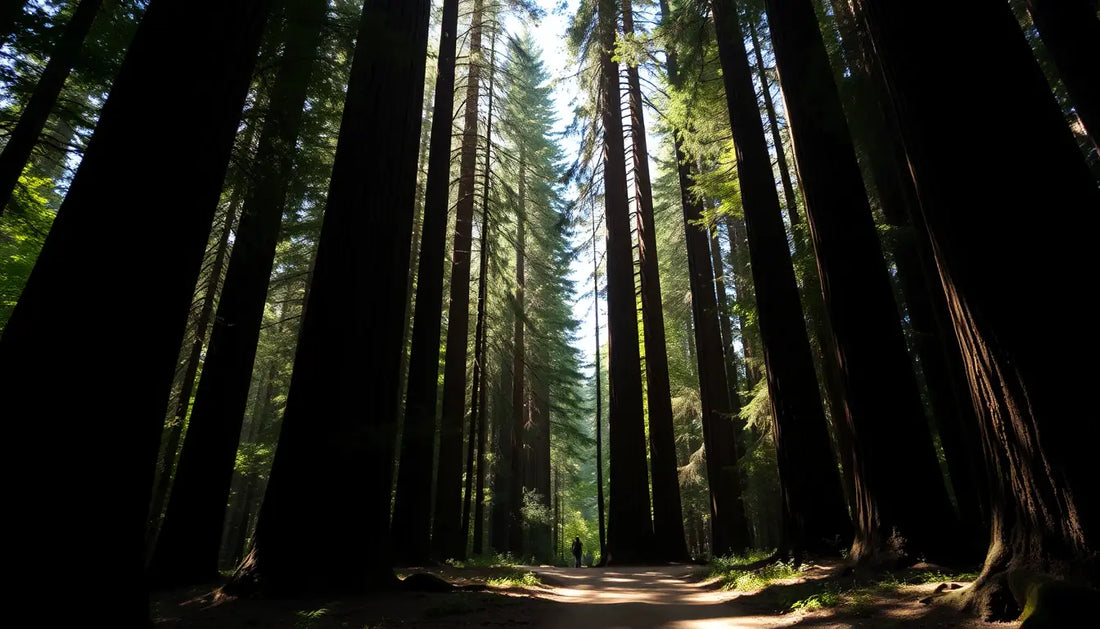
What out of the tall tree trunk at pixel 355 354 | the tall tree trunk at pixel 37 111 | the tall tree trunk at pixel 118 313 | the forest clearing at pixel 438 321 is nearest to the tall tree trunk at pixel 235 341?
the forest clearing at pixel 438 321

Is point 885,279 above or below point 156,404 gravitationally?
Result: above

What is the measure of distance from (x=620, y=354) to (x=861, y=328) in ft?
27.0

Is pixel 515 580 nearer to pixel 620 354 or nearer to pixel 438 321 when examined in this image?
pixel 438 321

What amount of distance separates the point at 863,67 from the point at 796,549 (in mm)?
7439

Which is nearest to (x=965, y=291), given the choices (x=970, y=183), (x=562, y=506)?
(x=970, y=183)

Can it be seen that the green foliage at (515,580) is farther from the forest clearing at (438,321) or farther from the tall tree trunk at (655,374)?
the tall tree trunk at (655,374)

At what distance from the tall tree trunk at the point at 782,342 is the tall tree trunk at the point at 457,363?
649 centimetres

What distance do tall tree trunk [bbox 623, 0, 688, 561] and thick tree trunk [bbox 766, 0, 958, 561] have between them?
17.6 feet

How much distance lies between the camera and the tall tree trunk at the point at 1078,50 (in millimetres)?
5895

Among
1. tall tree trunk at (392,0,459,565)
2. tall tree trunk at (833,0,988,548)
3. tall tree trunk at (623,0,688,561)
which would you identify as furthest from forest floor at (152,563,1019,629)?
tall tree trunk at (623,0,688,561)

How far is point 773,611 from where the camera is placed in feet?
14.3

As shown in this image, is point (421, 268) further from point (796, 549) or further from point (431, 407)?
point (796, 549)

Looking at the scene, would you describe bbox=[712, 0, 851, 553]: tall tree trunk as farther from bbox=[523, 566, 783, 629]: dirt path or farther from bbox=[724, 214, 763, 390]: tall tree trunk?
bbox=[523, 566, 783, 629]: dirt path

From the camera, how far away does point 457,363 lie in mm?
13656
